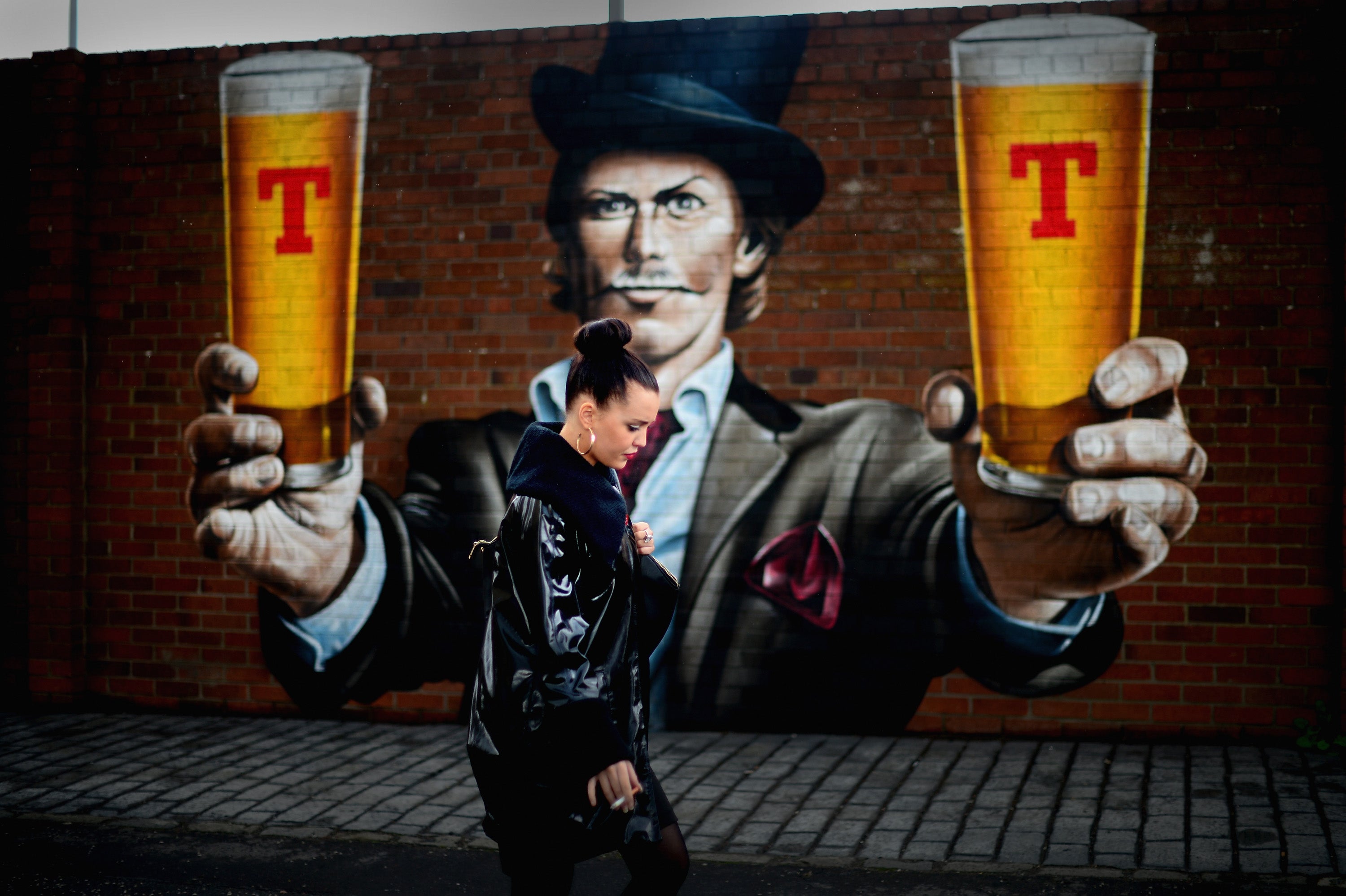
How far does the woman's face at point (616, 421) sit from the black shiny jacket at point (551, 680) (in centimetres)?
22

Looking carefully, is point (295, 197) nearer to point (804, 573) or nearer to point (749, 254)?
point (749, 254)

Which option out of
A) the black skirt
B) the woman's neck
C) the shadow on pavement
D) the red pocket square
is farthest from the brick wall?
the black skirt

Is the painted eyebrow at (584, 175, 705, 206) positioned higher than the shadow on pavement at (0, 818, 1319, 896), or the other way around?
the painted eyebrow at (584, 175, 705, 206)

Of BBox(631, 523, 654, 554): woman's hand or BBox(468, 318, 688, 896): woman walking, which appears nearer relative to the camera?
BBox(468, 318, 688, 896): woman walking

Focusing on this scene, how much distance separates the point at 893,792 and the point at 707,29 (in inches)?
159

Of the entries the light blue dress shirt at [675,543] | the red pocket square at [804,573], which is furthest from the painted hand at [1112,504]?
the red pocket square at [804,573]

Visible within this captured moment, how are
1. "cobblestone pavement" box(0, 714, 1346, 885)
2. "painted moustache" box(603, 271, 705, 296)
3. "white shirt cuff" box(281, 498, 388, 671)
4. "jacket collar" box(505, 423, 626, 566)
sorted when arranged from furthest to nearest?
"white shirt cuff" box(281, 498, 388, 671) < "painted moustache" box(603, 271, 705, 296) < "cobblestone pavement" box(0, 714, 1346, 885) < "jacket collar" box(505, 423, 626, 566)

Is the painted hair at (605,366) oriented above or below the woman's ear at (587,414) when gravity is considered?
above

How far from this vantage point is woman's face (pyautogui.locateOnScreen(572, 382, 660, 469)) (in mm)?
2854

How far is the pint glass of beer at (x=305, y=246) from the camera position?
6770mm

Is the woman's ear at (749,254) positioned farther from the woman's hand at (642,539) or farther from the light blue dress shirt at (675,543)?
the woman's hand at (642,539)

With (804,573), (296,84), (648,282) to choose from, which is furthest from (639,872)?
(296,84)

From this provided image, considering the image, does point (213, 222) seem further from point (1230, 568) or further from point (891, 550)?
point (1230, 568)

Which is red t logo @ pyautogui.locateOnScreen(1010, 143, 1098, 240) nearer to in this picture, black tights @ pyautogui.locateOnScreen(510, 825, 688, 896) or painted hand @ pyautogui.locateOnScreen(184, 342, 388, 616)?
painted hand @ pyautogui.locateOnScreen(184, 342, 388, 616)
